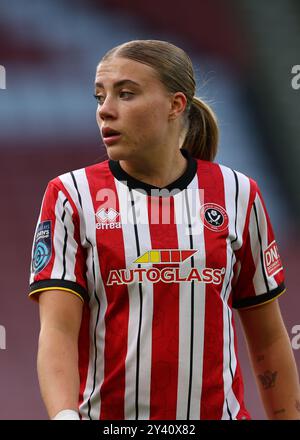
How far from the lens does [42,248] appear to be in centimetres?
211

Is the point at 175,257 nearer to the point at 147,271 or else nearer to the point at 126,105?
Result: the point at 147,271

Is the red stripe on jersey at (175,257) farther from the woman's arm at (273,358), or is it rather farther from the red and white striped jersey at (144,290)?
the woman's arm at (273,358)

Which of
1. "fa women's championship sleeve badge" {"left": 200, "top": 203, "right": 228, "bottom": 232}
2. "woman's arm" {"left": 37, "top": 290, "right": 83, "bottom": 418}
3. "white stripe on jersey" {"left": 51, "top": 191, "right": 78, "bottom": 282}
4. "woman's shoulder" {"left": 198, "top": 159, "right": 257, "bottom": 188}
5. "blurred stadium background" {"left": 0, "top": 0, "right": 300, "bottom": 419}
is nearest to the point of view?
"woman's arm" {"left": 37, "top": 290, "right": 83, "bottom": 418}

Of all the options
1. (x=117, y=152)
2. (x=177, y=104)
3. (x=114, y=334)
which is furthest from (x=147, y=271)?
(x=177, y=104)

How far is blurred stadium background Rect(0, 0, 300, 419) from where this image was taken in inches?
150

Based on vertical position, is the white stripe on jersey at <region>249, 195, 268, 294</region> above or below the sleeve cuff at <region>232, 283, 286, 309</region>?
above

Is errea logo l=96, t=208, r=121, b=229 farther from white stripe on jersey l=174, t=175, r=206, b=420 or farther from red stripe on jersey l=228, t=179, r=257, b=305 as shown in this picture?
red stripe on jersey l=228, t=179, r=257, b=305

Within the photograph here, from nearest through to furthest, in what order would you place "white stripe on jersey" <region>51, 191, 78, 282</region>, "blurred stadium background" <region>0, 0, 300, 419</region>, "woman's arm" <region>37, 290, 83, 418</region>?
"woman's arm" <region>37, 290, 83, 418</region>
"white stripe on jersey" <region>51, 191, 78, 282</region>
"blurred stadium background" <region>0, 0, 300, 419</region>

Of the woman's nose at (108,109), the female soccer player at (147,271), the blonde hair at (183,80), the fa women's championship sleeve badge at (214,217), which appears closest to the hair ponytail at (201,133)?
the blonde hair at (183,80)

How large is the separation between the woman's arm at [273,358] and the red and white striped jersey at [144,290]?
0.13m

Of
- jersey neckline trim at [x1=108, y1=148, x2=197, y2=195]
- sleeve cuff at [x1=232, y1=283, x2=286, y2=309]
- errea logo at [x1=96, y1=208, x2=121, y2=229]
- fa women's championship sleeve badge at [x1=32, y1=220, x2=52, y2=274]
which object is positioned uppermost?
jersey neckline trim at [x1=108, y1=148, x2=197, y2=195]

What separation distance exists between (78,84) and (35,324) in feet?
3.04

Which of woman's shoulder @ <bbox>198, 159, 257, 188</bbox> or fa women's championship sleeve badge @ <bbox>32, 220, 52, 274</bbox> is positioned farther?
woman's shoulder @ <bbox>198, 159, 257, 188</bbox>

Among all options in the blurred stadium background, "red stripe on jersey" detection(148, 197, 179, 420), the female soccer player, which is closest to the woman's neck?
the female soccer player
